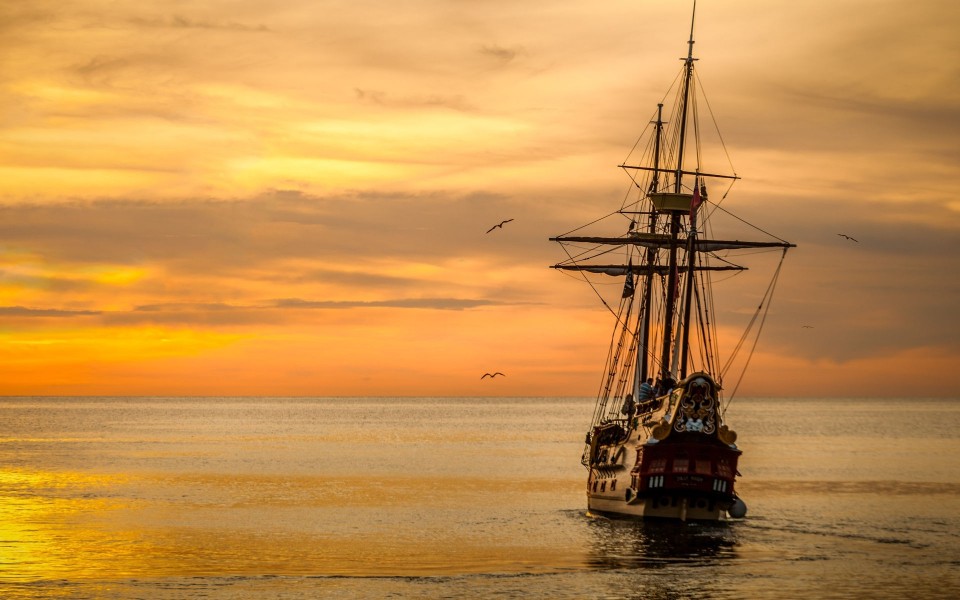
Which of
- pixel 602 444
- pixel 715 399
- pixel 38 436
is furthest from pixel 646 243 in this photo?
pixel 38 436

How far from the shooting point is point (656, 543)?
193ft

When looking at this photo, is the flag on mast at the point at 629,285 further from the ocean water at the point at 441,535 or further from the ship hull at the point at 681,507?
the ship hull at the point at 681,507

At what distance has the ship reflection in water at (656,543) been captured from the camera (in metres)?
53.7

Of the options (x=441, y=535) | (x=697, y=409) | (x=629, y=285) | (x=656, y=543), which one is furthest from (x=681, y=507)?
(x=629, y=285)

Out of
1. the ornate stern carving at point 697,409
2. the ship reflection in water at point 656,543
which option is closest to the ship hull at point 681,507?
the ship reflection in water at point 656,543

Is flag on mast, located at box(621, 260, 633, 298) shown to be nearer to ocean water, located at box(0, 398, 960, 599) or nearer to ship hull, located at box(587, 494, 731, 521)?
ocean water, located at box(0, 398, 960, 599)

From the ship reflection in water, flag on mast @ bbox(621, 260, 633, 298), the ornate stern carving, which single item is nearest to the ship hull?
the ship reflection in water

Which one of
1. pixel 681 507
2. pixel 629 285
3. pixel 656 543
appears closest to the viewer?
pixel 656 543

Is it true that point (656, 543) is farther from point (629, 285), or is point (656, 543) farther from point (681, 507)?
point (629, 285)

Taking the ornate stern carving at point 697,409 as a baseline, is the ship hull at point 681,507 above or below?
below

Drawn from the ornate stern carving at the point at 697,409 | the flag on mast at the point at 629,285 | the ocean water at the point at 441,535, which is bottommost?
the ocean water at the point at 441,535

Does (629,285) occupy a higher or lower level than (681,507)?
higher

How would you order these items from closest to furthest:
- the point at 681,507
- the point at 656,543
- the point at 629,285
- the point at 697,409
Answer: the point at 656,543, the point at 697,409, the point at 681,507, the point at 629,285

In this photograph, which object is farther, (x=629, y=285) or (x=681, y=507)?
(x=629, y=285)
